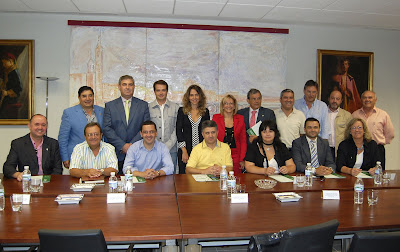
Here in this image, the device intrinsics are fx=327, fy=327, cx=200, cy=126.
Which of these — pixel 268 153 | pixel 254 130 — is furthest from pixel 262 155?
pixel 254 130

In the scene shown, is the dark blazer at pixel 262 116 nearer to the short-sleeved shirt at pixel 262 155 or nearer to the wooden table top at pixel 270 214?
the short-sleeved shirt at pixel 262 155

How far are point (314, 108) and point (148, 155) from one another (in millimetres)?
2634

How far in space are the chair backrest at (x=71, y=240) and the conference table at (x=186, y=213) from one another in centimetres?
16

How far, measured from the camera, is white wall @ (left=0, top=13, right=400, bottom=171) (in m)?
5.33

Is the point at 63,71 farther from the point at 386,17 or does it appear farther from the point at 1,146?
the point at 386,17

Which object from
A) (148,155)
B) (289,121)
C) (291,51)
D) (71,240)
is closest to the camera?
(71,240)

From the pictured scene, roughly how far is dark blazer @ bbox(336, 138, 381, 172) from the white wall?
2285 millimetres

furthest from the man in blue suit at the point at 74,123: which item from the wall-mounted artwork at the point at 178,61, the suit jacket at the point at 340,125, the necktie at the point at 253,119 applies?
the suit jacket at the point at 340,125

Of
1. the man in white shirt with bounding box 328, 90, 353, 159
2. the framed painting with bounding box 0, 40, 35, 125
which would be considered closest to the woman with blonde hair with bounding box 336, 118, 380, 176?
the man in white shirt with bounding box 328, 90, 353, 159

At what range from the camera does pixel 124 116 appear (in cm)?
414

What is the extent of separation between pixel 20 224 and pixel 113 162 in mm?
1577

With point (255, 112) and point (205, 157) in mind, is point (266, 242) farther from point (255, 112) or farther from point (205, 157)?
point (255, 112)

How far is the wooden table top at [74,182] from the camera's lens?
8.77 feet

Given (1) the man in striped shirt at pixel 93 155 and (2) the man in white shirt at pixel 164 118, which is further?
(2) the man in white shirt at pixel 164 118
